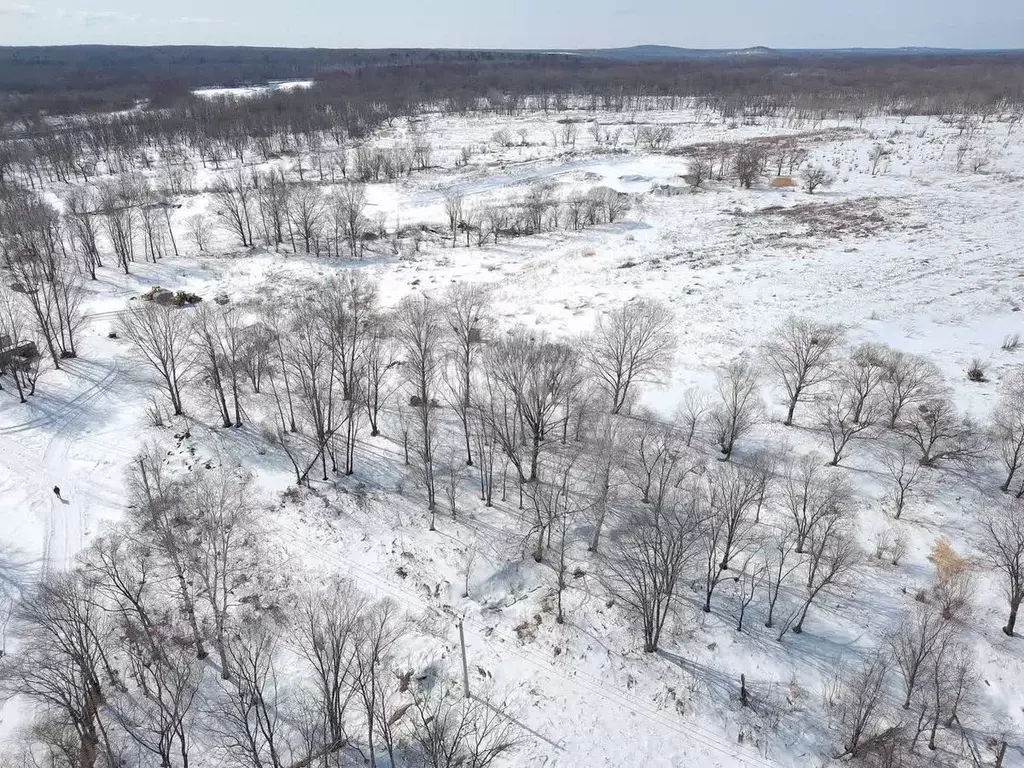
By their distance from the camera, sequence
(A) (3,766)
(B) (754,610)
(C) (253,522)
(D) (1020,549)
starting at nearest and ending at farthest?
1. (A) (3,766)
2. (D) (1020,549)
3. (B) (754,610)
4. (C) (253,522)

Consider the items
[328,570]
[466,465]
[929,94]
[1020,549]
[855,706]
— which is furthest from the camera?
[929,94]

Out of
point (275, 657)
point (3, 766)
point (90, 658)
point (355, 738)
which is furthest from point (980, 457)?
point (3, 766)

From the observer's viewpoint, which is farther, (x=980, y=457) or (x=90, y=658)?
(x=980, y=457)

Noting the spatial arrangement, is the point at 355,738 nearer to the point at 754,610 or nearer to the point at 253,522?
the point at 253,522

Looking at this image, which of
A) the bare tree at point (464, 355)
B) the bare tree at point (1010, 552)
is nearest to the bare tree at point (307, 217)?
the bare tree at point (464, 355)

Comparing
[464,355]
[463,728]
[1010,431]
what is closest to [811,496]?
[1010,431]

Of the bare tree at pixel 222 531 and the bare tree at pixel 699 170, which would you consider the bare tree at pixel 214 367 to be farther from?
the bare tree at pixel 699 170

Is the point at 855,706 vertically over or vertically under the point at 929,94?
under

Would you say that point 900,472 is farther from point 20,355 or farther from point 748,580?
point 20,355
